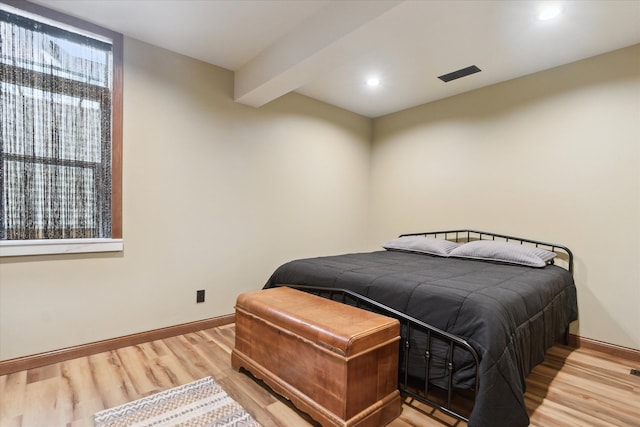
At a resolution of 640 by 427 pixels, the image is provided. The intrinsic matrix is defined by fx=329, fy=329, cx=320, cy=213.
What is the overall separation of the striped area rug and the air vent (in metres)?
3.18

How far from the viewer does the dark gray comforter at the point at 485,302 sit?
1.40 meters

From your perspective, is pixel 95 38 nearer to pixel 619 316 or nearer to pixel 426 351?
pixel 426 351

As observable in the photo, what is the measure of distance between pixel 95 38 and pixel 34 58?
0.42 meters

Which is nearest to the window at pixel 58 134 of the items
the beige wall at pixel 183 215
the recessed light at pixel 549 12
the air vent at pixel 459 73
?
the beige wall at pixel 183 215

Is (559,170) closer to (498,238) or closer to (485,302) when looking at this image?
(498,238)

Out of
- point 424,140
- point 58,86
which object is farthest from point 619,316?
point 58,86

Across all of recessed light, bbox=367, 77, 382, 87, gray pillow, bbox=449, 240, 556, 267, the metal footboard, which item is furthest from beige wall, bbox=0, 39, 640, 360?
the metal footboard

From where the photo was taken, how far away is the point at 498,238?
325 centimetres

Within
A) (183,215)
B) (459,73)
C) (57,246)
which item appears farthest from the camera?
(459,73)

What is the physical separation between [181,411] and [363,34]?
2382 mm

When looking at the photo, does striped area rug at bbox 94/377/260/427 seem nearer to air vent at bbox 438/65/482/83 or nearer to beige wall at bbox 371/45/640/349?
beige wall at bbox 371/45/640/349

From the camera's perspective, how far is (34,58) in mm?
2223

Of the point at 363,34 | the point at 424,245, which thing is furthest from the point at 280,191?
the point at 363,34

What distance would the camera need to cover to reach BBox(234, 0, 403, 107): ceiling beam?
1.96m
